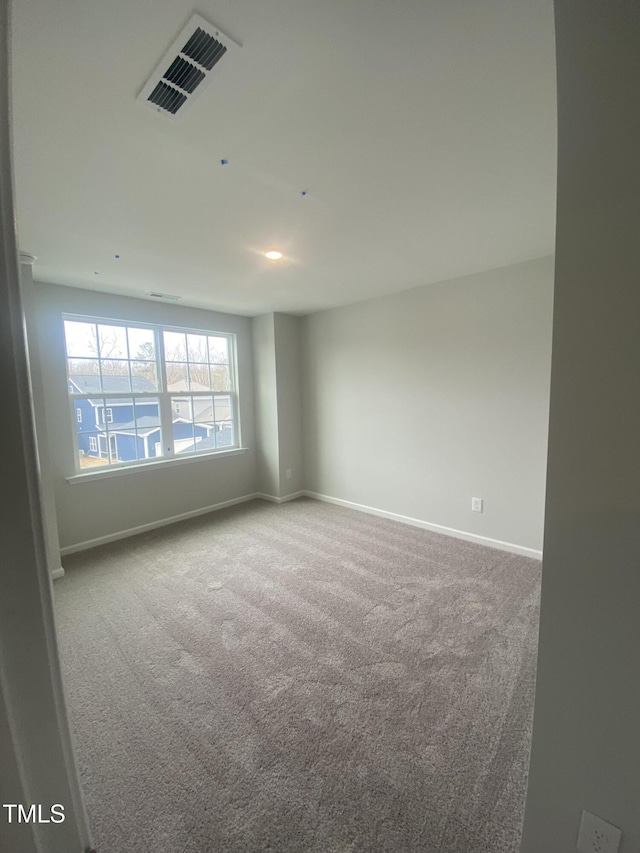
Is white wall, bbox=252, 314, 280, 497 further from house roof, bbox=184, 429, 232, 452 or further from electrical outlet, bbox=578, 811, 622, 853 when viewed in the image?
electrical outlet, bbox=578, 811, 622, 853

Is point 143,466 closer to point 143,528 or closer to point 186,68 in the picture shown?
point 143,528

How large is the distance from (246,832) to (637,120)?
7.13 ft

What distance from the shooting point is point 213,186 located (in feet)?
5.32

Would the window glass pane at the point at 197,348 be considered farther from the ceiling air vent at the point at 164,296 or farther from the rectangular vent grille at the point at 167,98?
the rectangular vent grille at the point at 167,98

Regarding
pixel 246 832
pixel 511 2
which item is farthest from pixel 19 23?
pixel 246 832

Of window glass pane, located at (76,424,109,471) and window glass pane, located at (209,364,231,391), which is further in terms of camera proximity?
window glass pane, located at (209,364,231,391)

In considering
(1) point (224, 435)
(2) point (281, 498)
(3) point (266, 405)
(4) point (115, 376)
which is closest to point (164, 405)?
(4) point (115, 376)

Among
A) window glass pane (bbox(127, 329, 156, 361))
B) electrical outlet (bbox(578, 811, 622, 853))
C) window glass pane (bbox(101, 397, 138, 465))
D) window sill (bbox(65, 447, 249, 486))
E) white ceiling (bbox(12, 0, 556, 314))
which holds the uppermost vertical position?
white ceiling (bbox(12, 0, 556, 314))

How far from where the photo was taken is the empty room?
735 mm

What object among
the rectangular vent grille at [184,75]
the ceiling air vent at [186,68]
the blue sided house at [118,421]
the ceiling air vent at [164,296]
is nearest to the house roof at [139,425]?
the blue sided house at [118,421]

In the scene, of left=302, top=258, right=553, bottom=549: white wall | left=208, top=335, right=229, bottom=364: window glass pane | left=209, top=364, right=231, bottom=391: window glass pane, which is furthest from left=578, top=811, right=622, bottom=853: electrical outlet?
left=208, top=335, right=229, bottom=364: window glass pane

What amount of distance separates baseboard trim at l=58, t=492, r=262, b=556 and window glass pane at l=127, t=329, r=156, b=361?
1786 millimetres

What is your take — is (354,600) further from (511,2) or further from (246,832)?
(511,2)

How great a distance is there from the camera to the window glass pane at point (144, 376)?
3.56 metres
